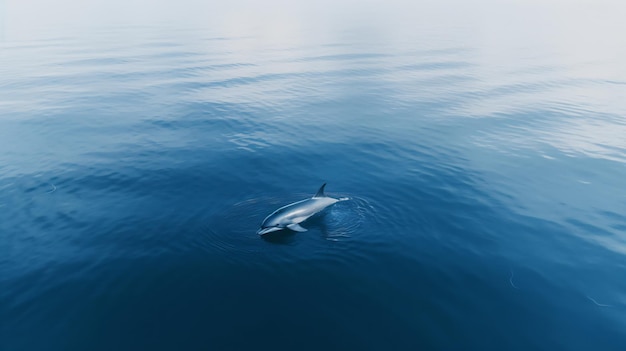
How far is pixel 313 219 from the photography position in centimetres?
4653

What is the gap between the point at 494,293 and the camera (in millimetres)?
37250

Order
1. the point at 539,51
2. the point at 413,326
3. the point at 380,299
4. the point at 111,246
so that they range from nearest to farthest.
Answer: the point at 413,326
the point at 380,299
the point at 111,246
the point at 539,51

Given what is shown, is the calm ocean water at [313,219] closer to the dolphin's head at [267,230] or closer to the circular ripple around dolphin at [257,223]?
the circular ripple around dolphin at [257,223]

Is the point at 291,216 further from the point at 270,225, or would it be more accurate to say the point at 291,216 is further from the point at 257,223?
the point at 257,223

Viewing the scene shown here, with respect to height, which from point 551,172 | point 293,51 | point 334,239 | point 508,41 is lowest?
point 334,239

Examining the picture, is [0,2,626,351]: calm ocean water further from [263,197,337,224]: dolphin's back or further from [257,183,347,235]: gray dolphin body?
[263,197,337,224]: dolphin's back

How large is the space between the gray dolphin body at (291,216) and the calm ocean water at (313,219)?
173 cm

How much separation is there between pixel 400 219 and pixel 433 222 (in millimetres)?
3924

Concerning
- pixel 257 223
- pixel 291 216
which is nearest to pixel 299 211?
pixel 291 216

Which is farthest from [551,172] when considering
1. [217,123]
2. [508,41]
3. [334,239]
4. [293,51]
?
[508,41]

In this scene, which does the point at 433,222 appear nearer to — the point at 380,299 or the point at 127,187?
the point at 380,299

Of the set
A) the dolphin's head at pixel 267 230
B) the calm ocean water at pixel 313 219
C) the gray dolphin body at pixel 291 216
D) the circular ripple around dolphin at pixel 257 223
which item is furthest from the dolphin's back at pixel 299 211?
the calm ocean water at pixel 313 219

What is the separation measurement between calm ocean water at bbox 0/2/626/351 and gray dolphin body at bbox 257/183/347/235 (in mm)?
1733

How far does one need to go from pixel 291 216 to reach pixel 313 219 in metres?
3.99
